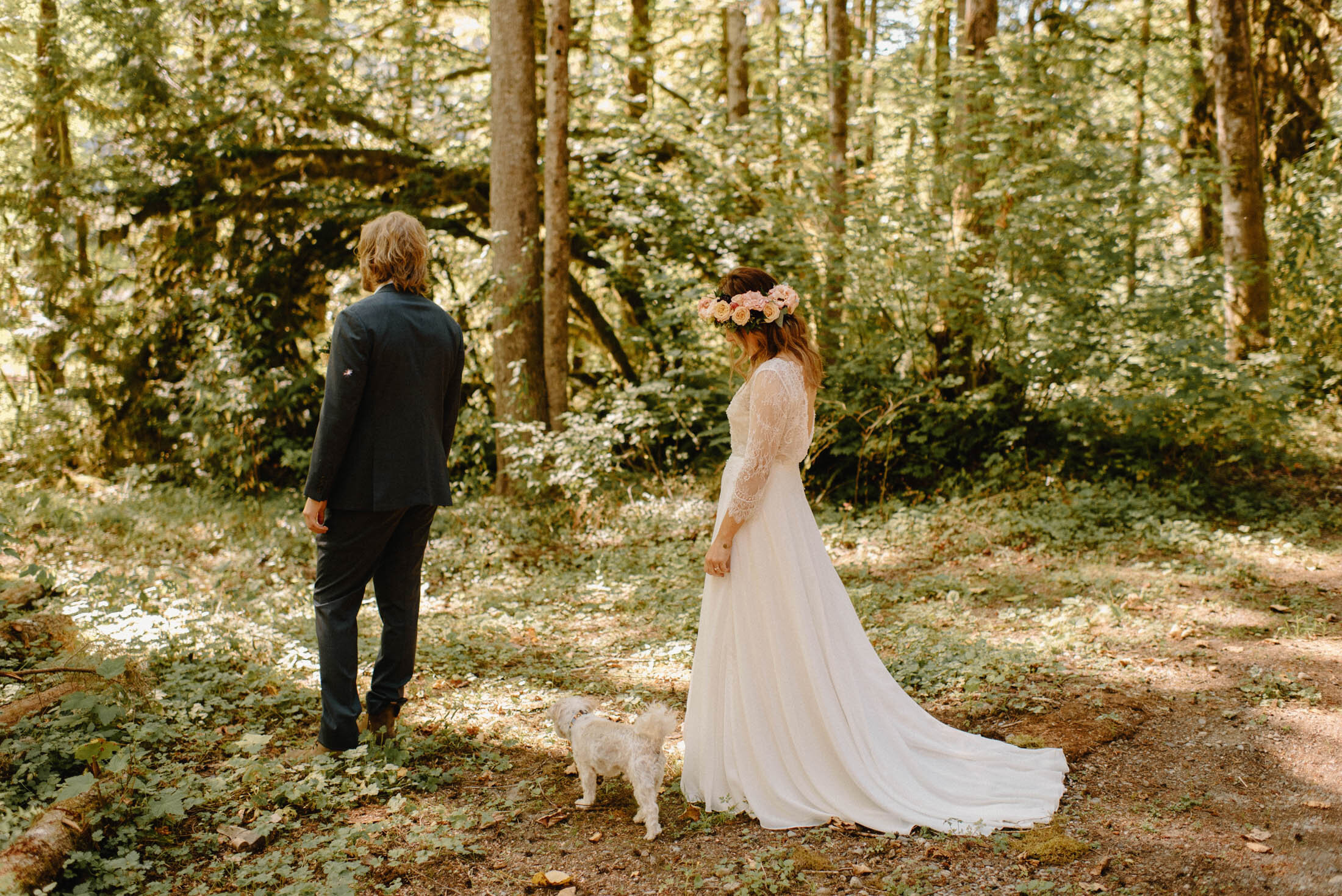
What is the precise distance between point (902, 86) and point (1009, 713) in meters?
6.72

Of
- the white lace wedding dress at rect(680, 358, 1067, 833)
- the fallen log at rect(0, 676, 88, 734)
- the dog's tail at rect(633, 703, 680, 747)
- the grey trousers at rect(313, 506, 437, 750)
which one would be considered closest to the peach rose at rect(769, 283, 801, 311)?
the white lace wedding dress at rect(680, 358, 1067, 833)

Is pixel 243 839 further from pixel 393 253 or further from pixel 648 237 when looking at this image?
pixel 648 237

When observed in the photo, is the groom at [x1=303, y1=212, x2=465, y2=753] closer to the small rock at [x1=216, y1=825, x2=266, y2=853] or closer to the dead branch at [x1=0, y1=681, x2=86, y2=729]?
the small rock at [x1=216, y1=825, x2=266, y2=853]

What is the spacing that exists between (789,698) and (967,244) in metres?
6.22

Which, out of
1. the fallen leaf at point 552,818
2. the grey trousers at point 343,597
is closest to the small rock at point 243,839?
the grey trousers at point 343,597

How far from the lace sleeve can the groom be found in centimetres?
125

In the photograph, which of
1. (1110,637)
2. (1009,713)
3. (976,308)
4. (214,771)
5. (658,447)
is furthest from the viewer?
(658,447)

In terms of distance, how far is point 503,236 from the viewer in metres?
8.94

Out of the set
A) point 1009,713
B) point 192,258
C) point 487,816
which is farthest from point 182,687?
point 192,258

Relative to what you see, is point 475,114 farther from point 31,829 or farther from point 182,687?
point 31,829

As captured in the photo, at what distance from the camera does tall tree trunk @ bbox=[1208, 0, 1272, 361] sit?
9.23 m

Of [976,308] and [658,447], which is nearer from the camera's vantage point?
[976,308]

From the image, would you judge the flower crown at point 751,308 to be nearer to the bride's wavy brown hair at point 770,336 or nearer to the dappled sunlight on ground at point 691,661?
the bride's wavy brown hair at point 770,336

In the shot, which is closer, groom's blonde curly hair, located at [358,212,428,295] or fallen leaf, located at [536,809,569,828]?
fallen leaf, located at [536,809,569,828]
